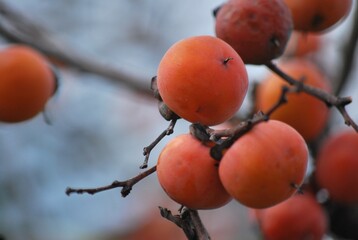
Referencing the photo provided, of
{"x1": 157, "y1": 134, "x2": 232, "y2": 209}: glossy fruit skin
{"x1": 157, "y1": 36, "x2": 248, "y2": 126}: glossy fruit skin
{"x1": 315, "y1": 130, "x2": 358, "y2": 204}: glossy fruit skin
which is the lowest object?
{"x1": 315, "y1": 130, "x2": 358, "y2": 204}: glossy fruit skin

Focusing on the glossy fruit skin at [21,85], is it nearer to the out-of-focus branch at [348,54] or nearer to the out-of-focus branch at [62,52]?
the out-of-focus branch at [62,52]

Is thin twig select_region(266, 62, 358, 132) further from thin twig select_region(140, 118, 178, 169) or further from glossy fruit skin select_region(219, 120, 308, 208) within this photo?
thin twig select_region(140, 118, 178, 169)

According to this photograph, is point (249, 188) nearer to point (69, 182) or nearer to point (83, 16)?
point (69, 182)

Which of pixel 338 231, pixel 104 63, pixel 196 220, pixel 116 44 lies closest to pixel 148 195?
pixel 116 44

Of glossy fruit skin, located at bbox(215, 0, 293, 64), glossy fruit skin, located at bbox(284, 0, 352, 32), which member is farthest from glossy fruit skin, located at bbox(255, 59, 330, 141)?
glossy fruit skin, located at bbox(215, 0, 293, 64)

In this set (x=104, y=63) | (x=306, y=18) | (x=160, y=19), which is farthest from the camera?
(x=160, y=19)
